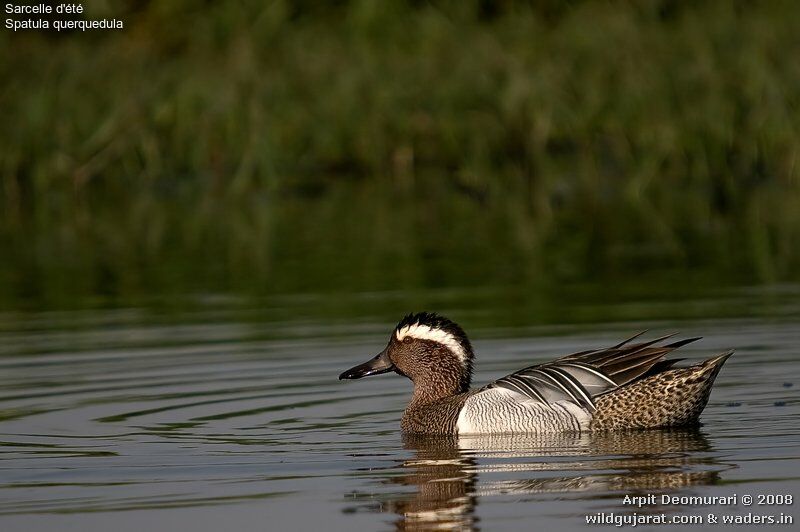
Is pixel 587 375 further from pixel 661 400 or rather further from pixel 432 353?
pixel 432 353

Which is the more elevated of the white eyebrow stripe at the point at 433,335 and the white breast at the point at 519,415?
the white eyebrow stripe at the point at 433,335

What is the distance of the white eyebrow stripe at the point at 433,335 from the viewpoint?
8539mm

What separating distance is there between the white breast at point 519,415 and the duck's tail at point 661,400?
101mm

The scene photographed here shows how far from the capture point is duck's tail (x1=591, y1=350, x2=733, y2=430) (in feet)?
25.8

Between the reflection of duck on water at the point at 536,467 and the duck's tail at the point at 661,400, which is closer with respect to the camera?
the reflection of duck on water at the point at 536,467

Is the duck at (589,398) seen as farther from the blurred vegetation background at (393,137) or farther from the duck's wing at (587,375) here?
the blurred vegetation background at (393,137)

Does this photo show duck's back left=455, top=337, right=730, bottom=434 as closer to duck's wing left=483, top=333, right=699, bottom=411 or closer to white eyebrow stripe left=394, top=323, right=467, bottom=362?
duck's wing left=483, top=333, right=699, bottom=411

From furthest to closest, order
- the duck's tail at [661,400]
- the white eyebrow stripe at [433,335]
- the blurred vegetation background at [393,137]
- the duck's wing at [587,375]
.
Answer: the blurred vegetation background at [393,137] → the white eyebrow stripe at [433,335] → the duck's wing at [587,375] → the duck's tail at [661,400]

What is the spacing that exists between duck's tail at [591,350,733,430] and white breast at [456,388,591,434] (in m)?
0.10

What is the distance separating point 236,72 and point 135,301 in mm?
7110

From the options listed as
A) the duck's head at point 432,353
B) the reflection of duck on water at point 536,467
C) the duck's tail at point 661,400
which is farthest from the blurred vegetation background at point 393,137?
the reflection of duck on water at point 536,467

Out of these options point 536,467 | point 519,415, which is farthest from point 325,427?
point 536,467

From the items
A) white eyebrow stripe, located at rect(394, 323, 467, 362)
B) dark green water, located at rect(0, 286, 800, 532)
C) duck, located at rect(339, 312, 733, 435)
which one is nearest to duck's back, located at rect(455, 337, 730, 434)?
duck, located at rect(339, 312, 733, 435)

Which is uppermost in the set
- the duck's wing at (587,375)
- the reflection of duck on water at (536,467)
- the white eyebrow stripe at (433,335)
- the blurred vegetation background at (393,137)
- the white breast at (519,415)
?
the blurred vegetation background at (393,137)
